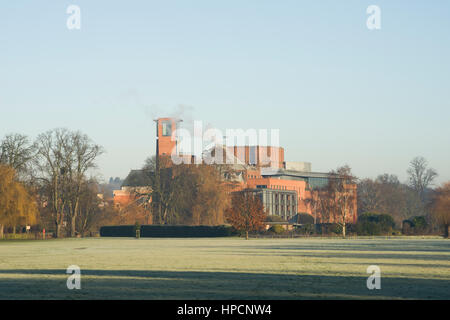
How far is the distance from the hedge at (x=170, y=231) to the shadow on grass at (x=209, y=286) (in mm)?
59458

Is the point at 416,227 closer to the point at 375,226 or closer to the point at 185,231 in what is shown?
the point at 375,226

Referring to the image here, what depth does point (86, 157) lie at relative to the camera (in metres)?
84.1

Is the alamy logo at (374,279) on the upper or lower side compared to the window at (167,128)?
lower

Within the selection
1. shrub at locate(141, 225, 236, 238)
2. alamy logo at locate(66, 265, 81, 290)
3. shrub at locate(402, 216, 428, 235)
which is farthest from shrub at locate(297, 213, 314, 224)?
alamy logo at locate(66, 265, 81, 290)

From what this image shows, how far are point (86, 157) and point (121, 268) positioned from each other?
6211cm

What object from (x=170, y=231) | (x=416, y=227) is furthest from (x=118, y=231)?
(x=416, y=227)

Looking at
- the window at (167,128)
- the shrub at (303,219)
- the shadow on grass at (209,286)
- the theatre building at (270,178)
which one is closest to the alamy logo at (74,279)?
the shadow on grass at (209,286)

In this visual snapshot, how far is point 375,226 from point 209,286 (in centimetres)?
7050

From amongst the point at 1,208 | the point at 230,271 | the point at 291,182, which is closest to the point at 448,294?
the point at 230,271

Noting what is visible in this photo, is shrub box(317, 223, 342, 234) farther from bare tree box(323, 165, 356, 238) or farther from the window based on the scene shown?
the window

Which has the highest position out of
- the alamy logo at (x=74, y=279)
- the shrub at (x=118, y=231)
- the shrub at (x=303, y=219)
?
the shrub at (x=303, y=219)

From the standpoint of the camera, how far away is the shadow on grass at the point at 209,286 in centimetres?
1499

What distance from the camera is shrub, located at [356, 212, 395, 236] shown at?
83812mm

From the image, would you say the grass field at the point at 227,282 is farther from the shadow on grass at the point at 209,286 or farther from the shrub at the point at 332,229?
the shrub at the point at 332,229
